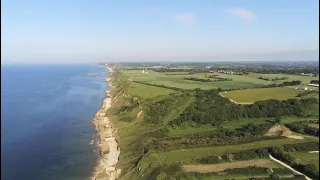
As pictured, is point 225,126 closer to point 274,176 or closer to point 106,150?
point 106,150

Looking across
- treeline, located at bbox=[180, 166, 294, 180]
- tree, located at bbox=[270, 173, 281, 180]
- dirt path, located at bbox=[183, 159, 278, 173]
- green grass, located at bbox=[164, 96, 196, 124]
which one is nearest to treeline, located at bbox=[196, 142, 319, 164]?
dirt path, located at bbox=[183, 159, 278, 173]

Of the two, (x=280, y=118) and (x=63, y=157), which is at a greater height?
(x=280, y=118)

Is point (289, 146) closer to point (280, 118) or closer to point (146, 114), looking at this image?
point (280, 118)

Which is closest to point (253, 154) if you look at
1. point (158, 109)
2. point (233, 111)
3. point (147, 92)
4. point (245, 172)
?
point (245, 172)

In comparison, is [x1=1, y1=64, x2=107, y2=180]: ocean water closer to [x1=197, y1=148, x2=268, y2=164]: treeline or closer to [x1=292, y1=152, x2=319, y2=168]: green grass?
[x1=197, y1=148, x2=268, y2=164]: treeline

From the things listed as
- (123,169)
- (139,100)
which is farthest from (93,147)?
(139,100)

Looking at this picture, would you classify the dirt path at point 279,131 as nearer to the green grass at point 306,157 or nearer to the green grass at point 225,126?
the green grass at point 225,126
